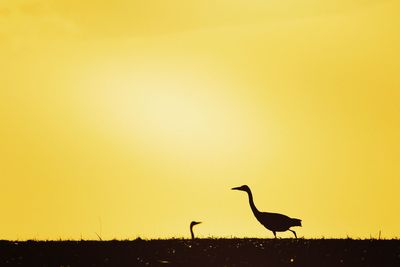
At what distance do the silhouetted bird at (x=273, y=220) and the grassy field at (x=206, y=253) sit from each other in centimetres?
395

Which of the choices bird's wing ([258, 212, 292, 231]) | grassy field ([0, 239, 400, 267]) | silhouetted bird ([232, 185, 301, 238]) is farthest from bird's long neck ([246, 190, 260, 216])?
grassy field ([0, 239, 400, 267])

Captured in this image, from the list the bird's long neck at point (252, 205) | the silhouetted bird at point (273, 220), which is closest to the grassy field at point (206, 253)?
the silhouetted bird at point (273, 220)

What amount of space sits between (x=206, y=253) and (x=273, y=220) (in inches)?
323

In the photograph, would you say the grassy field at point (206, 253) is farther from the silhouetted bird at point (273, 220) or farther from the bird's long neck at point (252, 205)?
the bird's long neck at point (252, 205)

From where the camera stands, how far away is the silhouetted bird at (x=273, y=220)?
33906mm

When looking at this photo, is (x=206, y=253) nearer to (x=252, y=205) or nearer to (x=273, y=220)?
(x=273, y=220)

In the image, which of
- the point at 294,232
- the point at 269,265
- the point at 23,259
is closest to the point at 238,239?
the point at 294,232

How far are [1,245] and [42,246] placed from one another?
1.65m

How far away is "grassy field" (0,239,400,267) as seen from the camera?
2523 centimetres

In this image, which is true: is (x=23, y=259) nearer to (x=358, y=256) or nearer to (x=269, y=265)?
(x=269, y=265)

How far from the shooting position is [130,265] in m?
24.9

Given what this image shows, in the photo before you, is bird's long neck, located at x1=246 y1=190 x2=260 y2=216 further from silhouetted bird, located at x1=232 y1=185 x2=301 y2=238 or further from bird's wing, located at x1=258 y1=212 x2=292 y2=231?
bird's wing, located at x1=258 y1=212 x2=292 y2=231

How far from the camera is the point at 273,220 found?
3434 centimetres

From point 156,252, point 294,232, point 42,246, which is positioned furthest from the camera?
point 294,232
